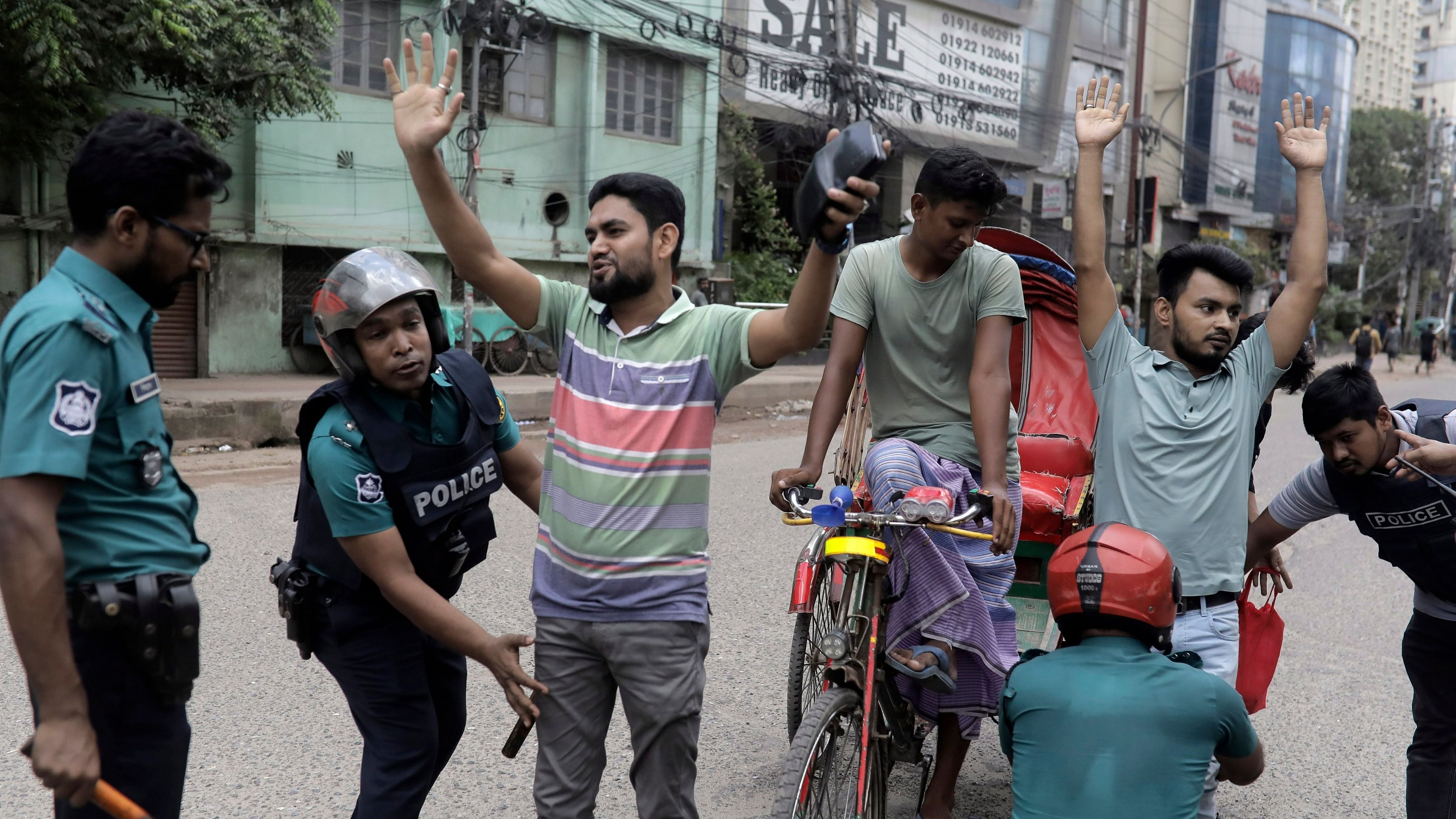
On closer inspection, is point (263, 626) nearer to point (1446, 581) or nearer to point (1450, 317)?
point (1446, 581)

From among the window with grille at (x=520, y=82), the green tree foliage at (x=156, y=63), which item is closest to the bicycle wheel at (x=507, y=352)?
the window with grille at (x=520, y=82)

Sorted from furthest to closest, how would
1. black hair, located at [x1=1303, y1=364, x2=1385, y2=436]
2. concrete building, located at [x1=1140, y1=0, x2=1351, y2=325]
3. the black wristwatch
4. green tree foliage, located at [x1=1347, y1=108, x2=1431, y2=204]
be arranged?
green tree foliage, located at [x1=1347, y1=108, x2=1431, y2=204] < concrete building, located at [x1=1140, y1=0, x2=1351, y2=325] < black hair, located at [x1=1303, y1=364, x2=1385, y2=436] < the black wristwatch

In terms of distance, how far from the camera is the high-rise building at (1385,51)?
263 feet

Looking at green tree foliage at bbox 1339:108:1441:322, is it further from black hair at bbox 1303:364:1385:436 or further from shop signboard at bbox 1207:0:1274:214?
black hair at bbox 1303:364:1385:436

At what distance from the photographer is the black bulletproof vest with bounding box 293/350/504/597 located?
2.50 metres

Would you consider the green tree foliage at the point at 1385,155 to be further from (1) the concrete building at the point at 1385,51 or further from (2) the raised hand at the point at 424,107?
(2) the raised hand at the point at 424,107

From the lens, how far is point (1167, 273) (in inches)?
130

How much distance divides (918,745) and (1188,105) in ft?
144

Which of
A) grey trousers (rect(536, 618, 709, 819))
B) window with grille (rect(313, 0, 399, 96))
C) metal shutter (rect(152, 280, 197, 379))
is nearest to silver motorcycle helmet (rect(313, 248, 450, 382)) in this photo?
grey trousers (rect(536, 618, 709, 819))

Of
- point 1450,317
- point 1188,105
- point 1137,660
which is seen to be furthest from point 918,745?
point 1450,317

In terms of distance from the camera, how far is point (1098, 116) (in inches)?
129

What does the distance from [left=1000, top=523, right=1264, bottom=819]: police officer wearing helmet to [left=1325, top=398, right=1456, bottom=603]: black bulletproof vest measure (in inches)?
41.7

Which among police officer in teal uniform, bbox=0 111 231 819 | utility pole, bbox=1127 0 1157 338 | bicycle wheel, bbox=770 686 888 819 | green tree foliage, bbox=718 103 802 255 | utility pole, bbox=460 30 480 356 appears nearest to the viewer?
police officer in teal uniform, bbox=0 111 231 819

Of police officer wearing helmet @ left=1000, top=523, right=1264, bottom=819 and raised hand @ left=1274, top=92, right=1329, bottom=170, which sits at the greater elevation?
raised hand @ left=1274, top=92, right=1329, bottom=170
